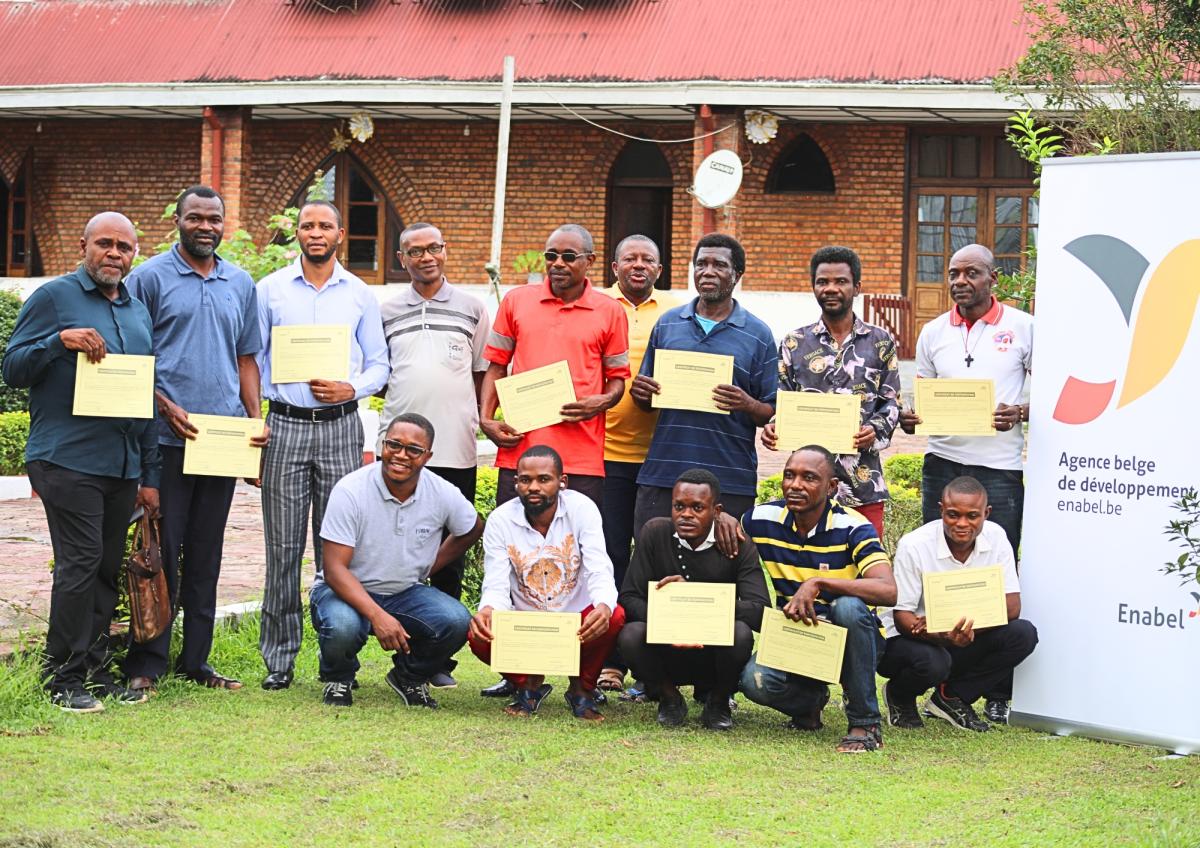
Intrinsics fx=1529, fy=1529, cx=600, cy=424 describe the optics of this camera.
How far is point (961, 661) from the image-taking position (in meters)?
5.94

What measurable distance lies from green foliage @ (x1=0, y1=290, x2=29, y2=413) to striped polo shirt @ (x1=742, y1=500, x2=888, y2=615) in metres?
8.57

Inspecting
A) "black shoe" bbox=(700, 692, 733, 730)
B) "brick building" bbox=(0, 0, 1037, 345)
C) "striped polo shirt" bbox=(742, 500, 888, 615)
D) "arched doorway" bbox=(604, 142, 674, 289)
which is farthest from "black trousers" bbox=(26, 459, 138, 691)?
"arched doorway" bbox=(604, 142, 674, 289)

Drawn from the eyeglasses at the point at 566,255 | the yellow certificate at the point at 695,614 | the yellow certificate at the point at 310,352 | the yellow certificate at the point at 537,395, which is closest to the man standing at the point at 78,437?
the yellow certificate at the point at 310,352

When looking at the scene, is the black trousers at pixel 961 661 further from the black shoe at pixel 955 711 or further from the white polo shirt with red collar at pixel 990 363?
the white polo shirt with red collar at pixel 990 363

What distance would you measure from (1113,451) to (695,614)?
1.70 metres

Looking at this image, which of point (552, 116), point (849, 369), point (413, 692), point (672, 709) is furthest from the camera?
point (552, 116)

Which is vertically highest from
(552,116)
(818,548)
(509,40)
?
(509,40)

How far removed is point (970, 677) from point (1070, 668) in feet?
1.24

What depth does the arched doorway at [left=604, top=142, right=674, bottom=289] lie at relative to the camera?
2017 centimetres

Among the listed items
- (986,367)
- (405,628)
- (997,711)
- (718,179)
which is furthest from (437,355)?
(718,179)

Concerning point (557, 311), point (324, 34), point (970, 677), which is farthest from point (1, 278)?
point (970, 677)

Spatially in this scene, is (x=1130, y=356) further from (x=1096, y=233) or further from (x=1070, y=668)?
(x=1070, y=668)

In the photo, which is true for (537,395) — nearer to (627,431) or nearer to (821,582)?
(627,431)

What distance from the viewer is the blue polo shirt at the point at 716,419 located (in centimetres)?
618
